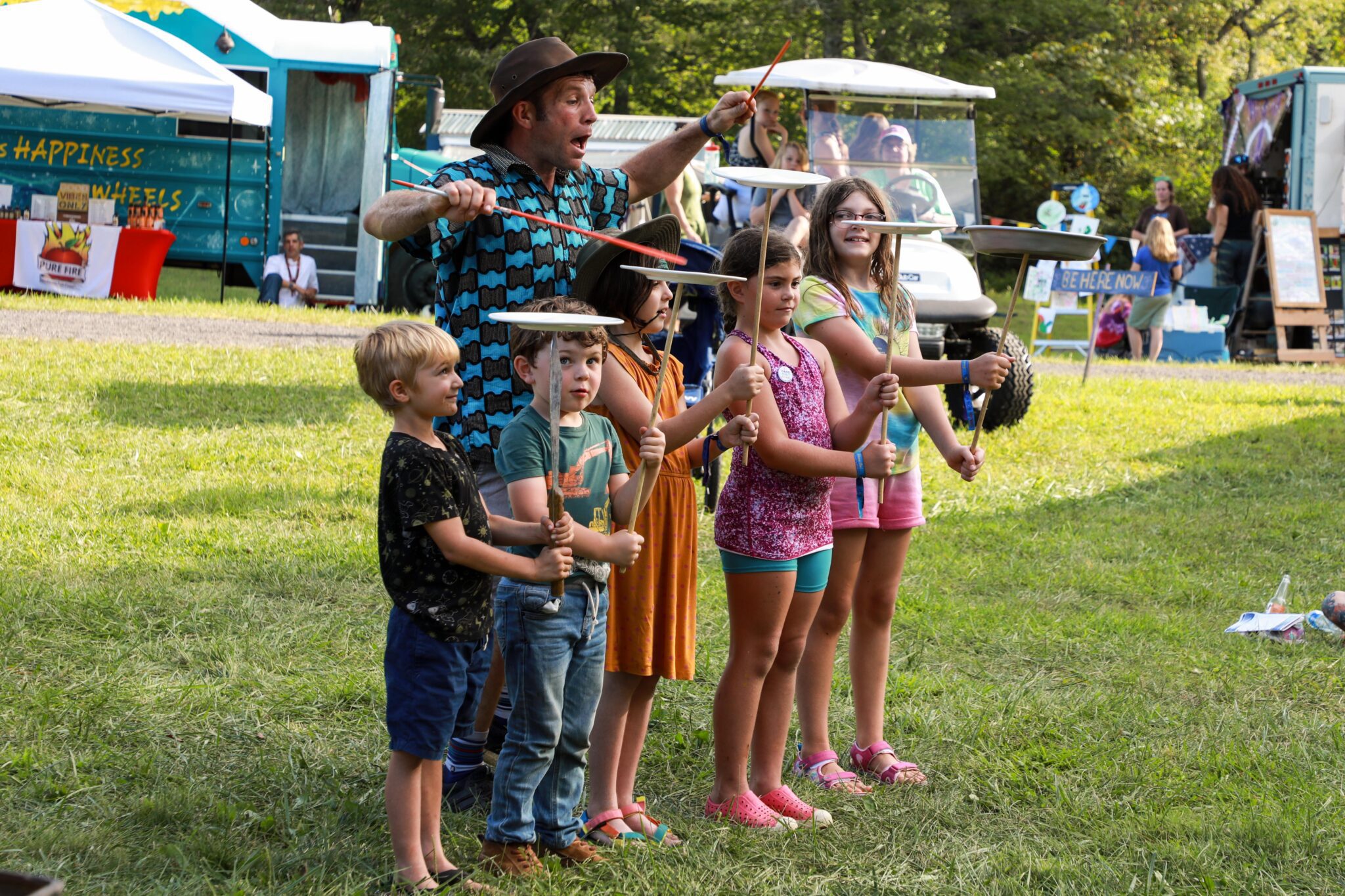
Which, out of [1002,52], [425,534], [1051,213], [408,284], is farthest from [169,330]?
[1002,52]

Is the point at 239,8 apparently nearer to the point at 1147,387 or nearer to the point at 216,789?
the point at 1147,387

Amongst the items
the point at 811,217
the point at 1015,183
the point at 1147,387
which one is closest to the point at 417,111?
the point at 1015,183

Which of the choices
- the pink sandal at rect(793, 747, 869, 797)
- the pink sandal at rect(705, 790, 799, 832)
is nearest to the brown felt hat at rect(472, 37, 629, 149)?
the pink sandal at rect(705, 790, 799, 832)

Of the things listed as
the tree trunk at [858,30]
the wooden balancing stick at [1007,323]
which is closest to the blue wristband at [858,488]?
the wooden balancing stick at [1007,323]

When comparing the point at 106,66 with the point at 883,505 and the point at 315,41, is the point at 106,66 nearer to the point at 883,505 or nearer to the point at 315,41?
the point at 315,41

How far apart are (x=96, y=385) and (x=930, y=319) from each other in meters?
5.56

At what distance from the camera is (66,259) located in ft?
48.4

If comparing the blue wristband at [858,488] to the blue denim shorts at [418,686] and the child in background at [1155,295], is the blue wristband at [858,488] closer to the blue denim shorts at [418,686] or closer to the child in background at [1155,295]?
the blue denim shorts at [418,686]

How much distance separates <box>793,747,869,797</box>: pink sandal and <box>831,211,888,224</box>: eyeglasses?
1.52 m

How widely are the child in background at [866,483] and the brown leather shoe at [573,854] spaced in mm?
891

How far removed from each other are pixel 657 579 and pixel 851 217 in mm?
1216

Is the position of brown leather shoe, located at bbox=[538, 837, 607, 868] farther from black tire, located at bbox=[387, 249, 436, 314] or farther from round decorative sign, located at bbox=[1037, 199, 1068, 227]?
round decorative sign, located at bbox=[1037, 199, 1068, 227]

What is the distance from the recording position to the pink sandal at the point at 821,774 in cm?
387

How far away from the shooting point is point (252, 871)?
3.20 m
